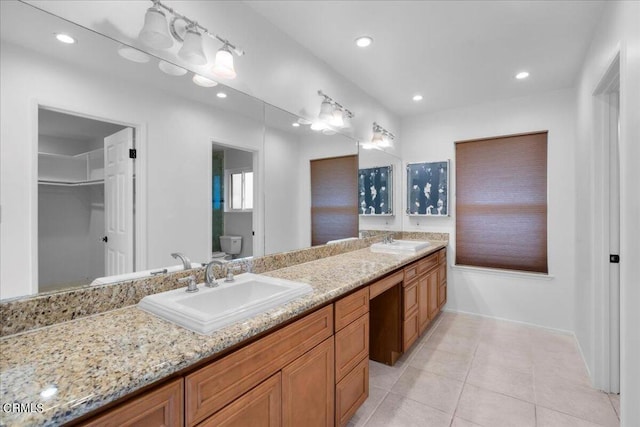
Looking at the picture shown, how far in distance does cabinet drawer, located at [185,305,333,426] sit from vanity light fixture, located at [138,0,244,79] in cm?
132

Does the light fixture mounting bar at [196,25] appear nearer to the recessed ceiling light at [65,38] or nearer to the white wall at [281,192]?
the recessed ceiling light at [65,38]

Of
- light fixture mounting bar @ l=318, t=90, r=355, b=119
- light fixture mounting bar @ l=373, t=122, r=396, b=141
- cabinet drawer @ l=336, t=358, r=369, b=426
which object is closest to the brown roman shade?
light fixture mounting bar @ l=318, t=90, r=355, b=119

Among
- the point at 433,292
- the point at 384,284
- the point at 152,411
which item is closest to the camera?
the point at 152,411

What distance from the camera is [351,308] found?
1.69 m

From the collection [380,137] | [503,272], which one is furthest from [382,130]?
[503,272]

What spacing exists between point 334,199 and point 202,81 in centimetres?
151

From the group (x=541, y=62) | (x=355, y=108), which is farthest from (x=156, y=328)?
(x=541, y=62)

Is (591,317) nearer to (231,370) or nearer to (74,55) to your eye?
(231,370)

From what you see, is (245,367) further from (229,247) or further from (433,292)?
(433,292)

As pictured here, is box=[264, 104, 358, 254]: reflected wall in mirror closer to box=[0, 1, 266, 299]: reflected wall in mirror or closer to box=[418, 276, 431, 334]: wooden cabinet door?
box=[0, 1, 266, 299]: reflected wall in mirror

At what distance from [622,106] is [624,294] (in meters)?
0.92

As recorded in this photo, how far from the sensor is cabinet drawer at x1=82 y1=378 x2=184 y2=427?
0.72 metres

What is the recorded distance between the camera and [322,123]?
2525mm

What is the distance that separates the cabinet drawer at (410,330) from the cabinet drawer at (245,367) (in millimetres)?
1261
